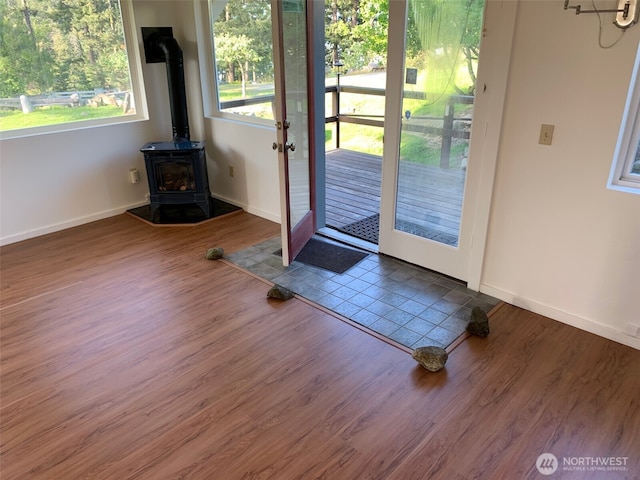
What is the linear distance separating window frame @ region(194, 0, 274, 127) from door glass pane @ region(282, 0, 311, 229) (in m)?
0.70

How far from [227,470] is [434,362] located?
42.8 inches

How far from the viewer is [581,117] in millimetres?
2359

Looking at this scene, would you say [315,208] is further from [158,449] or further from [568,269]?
[158,449]

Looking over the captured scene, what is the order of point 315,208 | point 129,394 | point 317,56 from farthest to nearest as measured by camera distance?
point 315,208
point 317,56
point 129,394

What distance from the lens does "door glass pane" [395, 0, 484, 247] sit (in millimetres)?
2697

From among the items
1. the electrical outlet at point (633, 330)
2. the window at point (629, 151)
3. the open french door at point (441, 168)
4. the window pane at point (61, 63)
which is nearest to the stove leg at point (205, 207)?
the window pane at point (61, 63)

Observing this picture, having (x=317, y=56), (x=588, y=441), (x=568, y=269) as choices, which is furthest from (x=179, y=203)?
(x=588, y=441)

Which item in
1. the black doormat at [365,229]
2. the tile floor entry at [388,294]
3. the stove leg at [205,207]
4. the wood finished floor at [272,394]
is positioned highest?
the stove leg at [205,207]

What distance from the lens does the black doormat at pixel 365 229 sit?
12.6ft

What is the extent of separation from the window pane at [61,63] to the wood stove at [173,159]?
325 millimetres

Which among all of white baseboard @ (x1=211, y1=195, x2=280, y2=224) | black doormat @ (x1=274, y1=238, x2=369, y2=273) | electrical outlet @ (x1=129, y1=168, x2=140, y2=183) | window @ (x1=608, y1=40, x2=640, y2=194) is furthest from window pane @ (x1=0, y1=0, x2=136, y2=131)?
window @ (x1=608, y1=40, x2=640, y2=194)

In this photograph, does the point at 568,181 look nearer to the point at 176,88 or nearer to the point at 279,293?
the point at 279,293

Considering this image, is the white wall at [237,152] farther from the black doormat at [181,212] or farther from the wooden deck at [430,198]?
the wooden deck at [430,198]

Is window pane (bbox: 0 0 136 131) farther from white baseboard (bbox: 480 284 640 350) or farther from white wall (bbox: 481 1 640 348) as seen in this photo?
white baseboard (bbox: 480 284 640 350)
